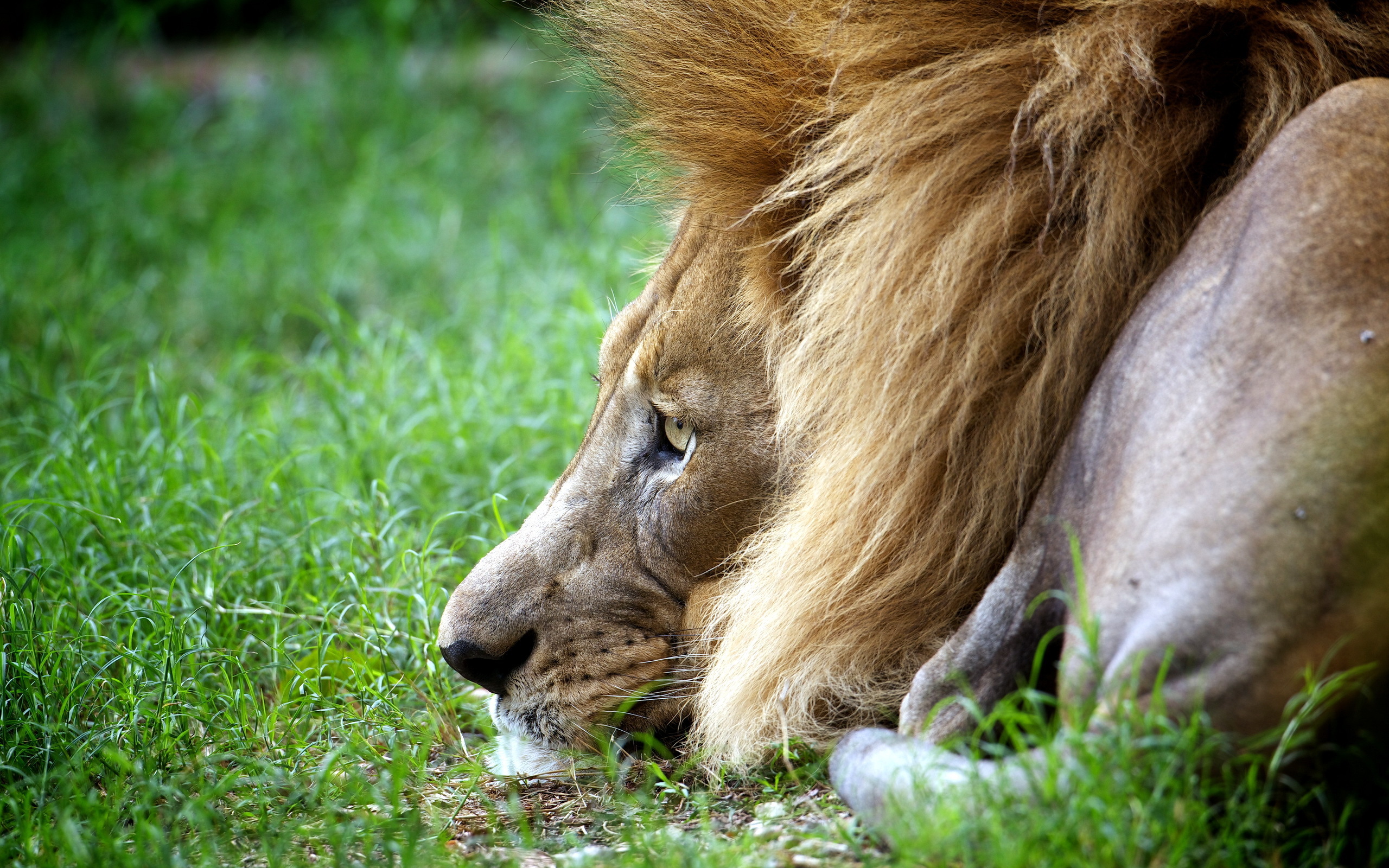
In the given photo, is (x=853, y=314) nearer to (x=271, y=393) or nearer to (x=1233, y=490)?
(x=1233, y=490)

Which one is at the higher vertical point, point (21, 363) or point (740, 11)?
point (740, 11)

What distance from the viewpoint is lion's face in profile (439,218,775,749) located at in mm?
2094

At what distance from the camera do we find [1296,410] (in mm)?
1351

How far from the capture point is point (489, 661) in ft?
7.16

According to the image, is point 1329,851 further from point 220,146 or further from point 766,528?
point 220,146

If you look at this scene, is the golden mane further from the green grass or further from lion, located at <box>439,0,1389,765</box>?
the green grass

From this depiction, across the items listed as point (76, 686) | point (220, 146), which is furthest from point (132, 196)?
point (76, 686)

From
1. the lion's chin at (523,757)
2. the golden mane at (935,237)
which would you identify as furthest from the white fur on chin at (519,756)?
the golden mane at (935,237)

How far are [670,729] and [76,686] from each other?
1113 millimetres

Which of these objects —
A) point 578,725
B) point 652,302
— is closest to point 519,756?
point 578,725

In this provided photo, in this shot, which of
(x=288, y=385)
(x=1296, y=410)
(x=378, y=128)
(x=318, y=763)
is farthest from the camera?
(x=378, y=128)

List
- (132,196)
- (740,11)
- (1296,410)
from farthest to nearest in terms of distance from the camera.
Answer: (132,196)
(740,11)
(1296,410)

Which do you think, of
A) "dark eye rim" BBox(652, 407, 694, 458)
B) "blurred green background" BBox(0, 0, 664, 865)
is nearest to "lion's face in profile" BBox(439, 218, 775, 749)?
"dark eye rim" BBox(652, 407, 694, 458)

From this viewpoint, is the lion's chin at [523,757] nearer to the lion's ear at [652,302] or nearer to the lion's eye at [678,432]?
the lion's eye at [678,432]
